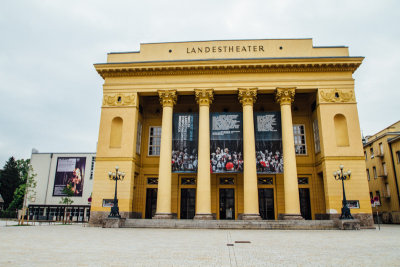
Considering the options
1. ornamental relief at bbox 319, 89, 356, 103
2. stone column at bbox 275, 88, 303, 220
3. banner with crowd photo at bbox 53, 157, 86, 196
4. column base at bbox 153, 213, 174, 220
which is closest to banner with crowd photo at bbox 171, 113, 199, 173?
column base at bbox 153, 213, 174, 220

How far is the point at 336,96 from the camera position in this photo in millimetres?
21562

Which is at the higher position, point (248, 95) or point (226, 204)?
point (248, 95)

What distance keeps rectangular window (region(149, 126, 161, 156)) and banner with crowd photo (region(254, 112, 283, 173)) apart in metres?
8.26

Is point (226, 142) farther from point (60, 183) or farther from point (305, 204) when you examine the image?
point (60, 183)

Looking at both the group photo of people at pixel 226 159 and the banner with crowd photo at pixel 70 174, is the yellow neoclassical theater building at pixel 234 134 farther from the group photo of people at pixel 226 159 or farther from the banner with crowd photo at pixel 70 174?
the banner with crowd photo at pixel 70 174

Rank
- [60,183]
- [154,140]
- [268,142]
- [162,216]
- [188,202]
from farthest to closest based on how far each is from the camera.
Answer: [60,183]
[154,140]
[188,202]
[268,142]
[162,216]

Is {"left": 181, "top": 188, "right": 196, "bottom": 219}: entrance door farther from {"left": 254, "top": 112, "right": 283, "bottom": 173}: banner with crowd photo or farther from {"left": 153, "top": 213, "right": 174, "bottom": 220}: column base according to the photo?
{"left": 254, "top": 112, "right": 283, "bottom": 173}: banner with crowd photo

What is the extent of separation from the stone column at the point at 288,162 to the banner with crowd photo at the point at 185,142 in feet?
21.1

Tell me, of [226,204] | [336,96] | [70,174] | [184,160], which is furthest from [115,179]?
[70,174]

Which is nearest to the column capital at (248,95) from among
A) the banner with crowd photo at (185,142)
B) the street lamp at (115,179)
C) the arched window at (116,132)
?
the banner with crowd photo at (185,142)

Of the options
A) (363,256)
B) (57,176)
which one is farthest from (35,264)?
(57,176)

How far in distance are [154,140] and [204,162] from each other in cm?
602

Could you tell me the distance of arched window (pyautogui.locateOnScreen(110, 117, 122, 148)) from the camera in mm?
22266

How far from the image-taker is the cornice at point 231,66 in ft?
70.5
